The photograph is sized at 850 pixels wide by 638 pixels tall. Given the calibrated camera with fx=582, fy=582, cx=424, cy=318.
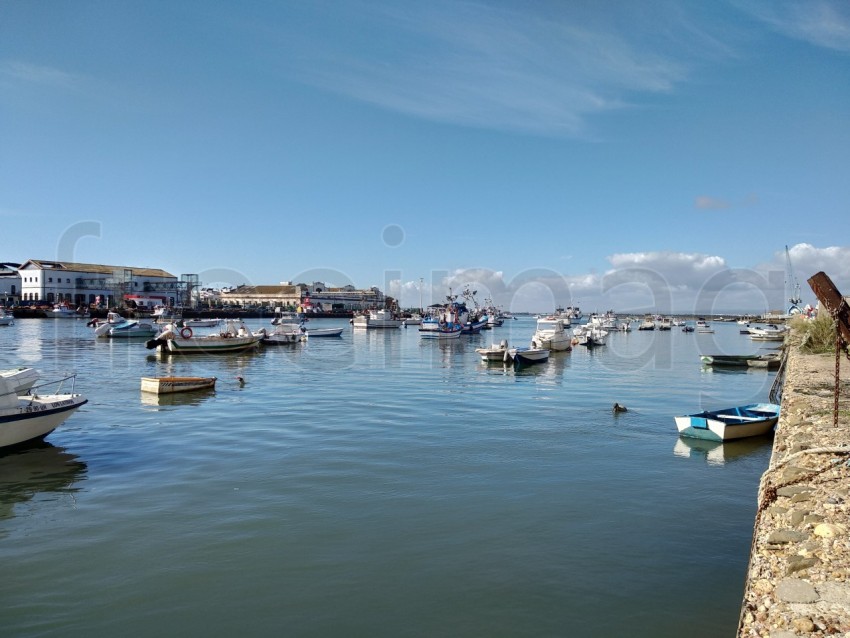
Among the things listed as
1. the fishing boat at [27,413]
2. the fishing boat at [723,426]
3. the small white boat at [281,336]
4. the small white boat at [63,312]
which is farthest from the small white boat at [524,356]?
the small white boat at [63,312]

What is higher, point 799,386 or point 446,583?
point 799,386

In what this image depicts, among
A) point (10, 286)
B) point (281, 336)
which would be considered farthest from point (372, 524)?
point (10, 286)

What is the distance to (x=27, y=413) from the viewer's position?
16609 millimetres

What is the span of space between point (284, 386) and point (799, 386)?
24.9 meters

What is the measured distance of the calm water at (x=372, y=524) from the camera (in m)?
8.42

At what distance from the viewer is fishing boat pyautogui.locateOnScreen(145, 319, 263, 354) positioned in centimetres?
5112

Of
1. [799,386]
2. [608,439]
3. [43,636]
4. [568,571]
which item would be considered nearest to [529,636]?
[568,571]

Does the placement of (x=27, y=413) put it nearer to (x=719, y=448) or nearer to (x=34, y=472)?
(x=34, y=472)

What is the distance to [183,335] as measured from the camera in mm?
52031

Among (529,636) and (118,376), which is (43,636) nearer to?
(529,636)

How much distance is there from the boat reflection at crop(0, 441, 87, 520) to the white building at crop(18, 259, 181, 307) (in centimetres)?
12310

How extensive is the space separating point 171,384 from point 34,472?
13.7m

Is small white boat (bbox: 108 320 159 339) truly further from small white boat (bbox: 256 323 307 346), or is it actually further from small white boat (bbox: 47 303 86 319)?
small white boat (bbox: 47 303 86 319)

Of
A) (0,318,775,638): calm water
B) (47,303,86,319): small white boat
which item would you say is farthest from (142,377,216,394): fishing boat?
(47,303,86,319): small white boat
